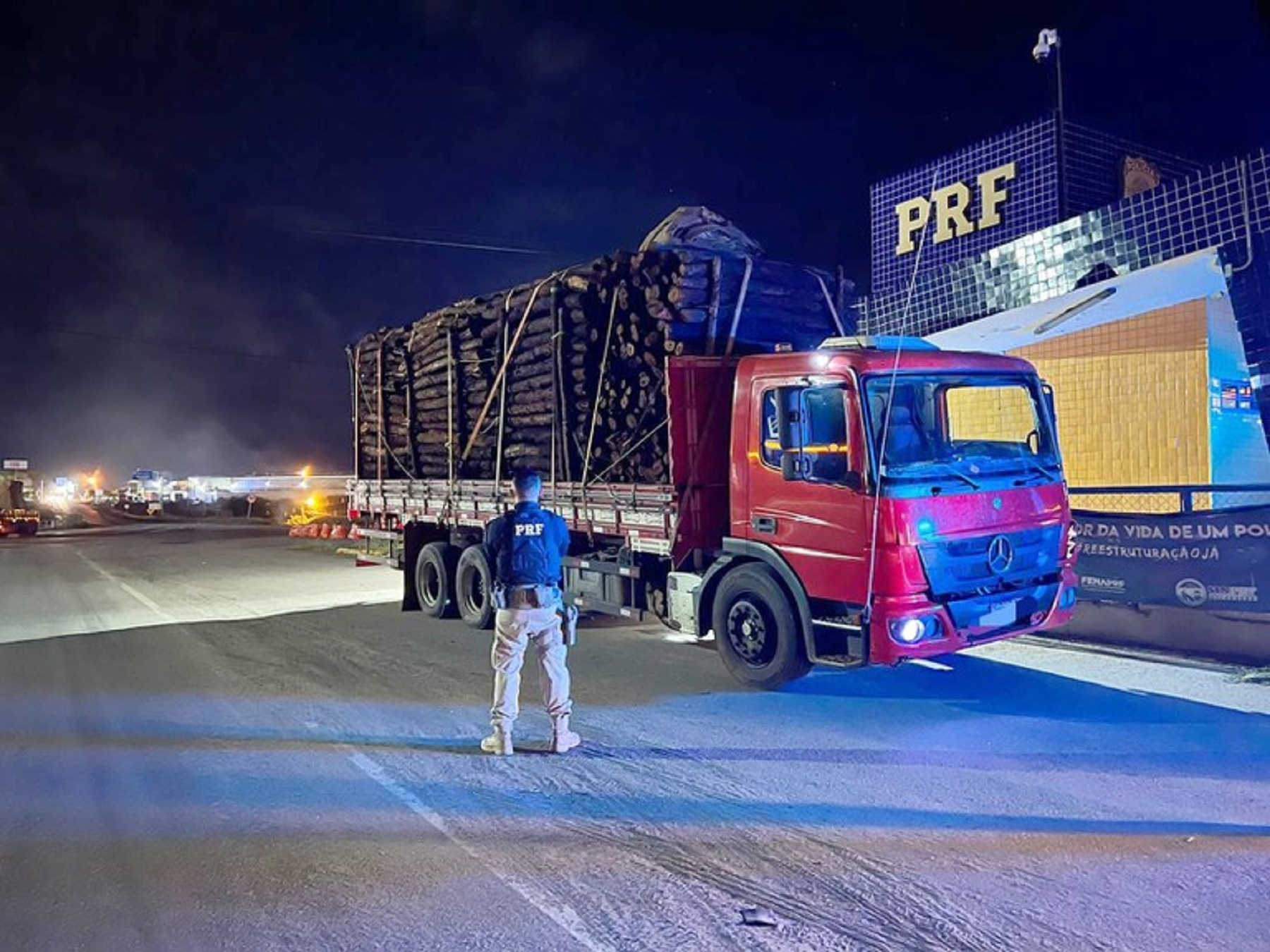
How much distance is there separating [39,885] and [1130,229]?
11578 mm

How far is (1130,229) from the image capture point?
36.4 ft

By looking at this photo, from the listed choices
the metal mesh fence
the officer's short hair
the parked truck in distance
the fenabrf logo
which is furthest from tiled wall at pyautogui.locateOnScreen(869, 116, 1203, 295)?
the officer's short hair

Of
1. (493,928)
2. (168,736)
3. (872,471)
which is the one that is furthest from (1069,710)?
(168,736)

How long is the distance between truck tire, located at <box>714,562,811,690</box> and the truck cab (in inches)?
0.5

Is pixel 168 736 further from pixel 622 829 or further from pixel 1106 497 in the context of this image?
pixel 1106 497

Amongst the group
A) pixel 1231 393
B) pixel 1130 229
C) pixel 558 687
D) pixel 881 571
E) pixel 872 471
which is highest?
pixel 1130 229

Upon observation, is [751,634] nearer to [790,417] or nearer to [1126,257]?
[790,417]

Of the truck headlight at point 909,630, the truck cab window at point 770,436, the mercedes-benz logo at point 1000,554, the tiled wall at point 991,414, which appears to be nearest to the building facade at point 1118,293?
the tiled wall at point 991,414

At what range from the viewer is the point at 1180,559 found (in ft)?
28.2

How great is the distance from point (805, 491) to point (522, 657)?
236 cm

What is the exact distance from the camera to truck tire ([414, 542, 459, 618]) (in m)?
11.7

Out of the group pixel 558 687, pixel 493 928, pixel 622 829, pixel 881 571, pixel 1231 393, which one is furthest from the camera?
pixel 1231 393

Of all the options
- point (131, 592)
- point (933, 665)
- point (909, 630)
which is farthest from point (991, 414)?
point (131, 592)

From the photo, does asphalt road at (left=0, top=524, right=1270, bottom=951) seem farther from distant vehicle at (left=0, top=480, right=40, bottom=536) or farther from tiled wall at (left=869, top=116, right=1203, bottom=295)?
distant vehicle at (left=0, top=480, right=40, bottom=536)
